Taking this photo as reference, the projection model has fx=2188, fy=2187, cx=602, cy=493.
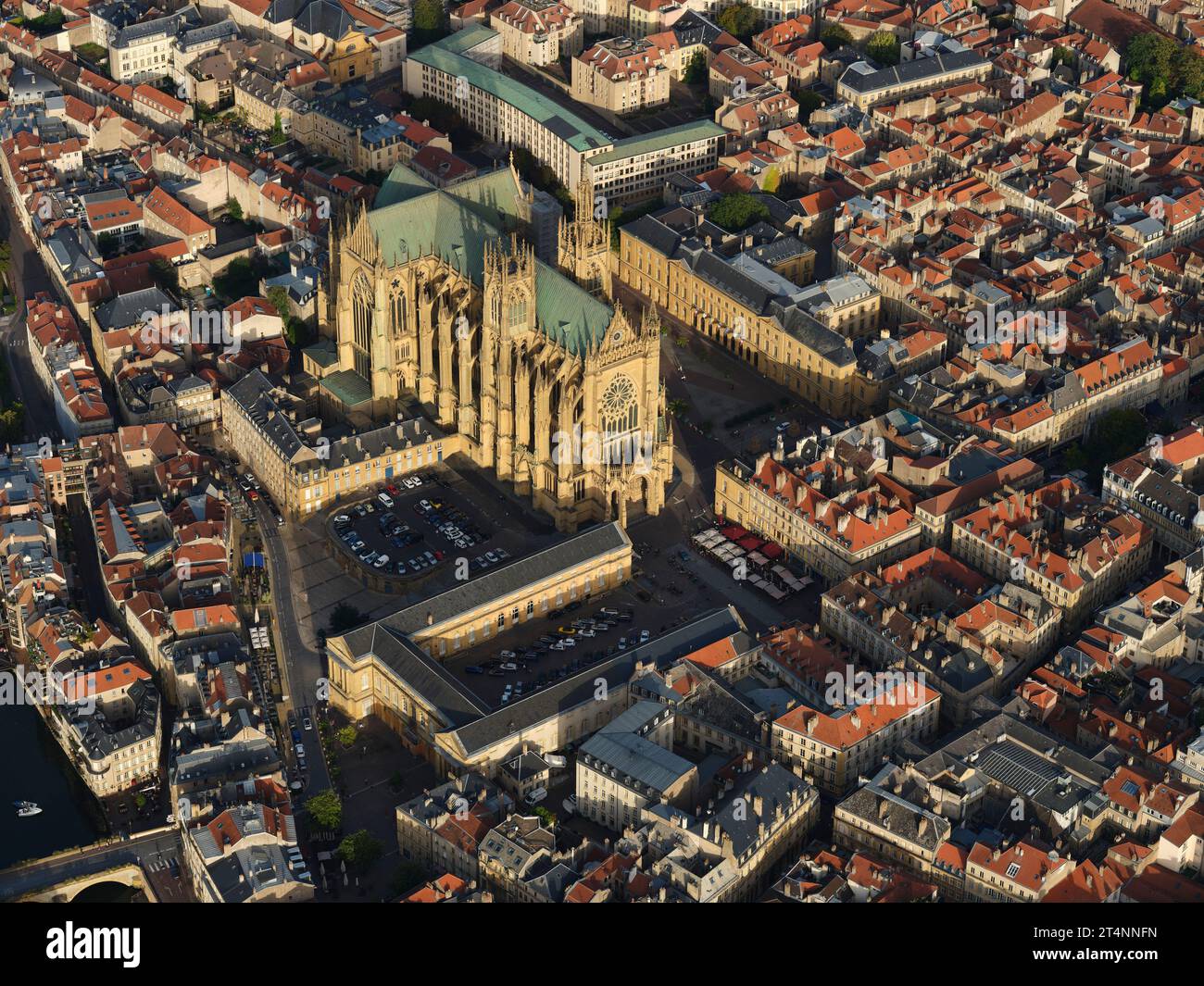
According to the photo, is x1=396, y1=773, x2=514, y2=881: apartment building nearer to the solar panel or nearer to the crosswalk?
the crosswalk

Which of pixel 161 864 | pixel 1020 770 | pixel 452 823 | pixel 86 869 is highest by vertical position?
pixel 1020 770

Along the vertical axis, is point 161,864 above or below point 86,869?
above

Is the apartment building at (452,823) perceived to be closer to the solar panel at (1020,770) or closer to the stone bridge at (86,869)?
the stone bridge at (86,869)

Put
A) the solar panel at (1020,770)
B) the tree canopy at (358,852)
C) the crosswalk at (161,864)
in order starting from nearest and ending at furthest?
the tree canopy at (358,852)
the solar panel at (1020,770)
the crosswalk at (161,864)

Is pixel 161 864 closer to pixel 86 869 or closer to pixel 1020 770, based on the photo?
pixel 86 869

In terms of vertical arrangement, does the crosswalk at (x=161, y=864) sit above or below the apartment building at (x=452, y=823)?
below

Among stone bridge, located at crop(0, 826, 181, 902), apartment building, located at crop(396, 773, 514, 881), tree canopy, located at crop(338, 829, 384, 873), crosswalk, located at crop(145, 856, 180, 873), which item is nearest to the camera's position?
apartment building, located at crop(396, 773, 514, 881)

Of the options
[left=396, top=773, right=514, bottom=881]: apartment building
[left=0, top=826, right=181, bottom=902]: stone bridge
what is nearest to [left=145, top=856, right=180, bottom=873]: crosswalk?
[left=0, top=826, right=181, bottom=902]: stone bridge

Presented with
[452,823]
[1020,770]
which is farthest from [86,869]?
[1020,770]

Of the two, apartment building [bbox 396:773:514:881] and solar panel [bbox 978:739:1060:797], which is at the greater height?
solar panel [bbox 978:739:1060:797]

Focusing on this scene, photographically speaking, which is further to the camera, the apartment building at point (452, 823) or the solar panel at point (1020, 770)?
the solar panel at point (1020, 770)

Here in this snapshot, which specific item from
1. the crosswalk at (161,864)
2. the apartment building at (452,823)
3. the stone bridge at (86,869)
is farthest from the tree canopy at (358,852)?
the stone bridge at (86,869)

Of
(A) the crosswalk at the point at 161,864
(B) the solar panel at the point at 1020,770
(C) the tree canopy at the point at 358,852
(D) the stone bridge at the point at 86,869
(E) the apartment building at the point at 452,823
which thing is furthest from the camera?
(A) the crosswalk at the point at 161,864
